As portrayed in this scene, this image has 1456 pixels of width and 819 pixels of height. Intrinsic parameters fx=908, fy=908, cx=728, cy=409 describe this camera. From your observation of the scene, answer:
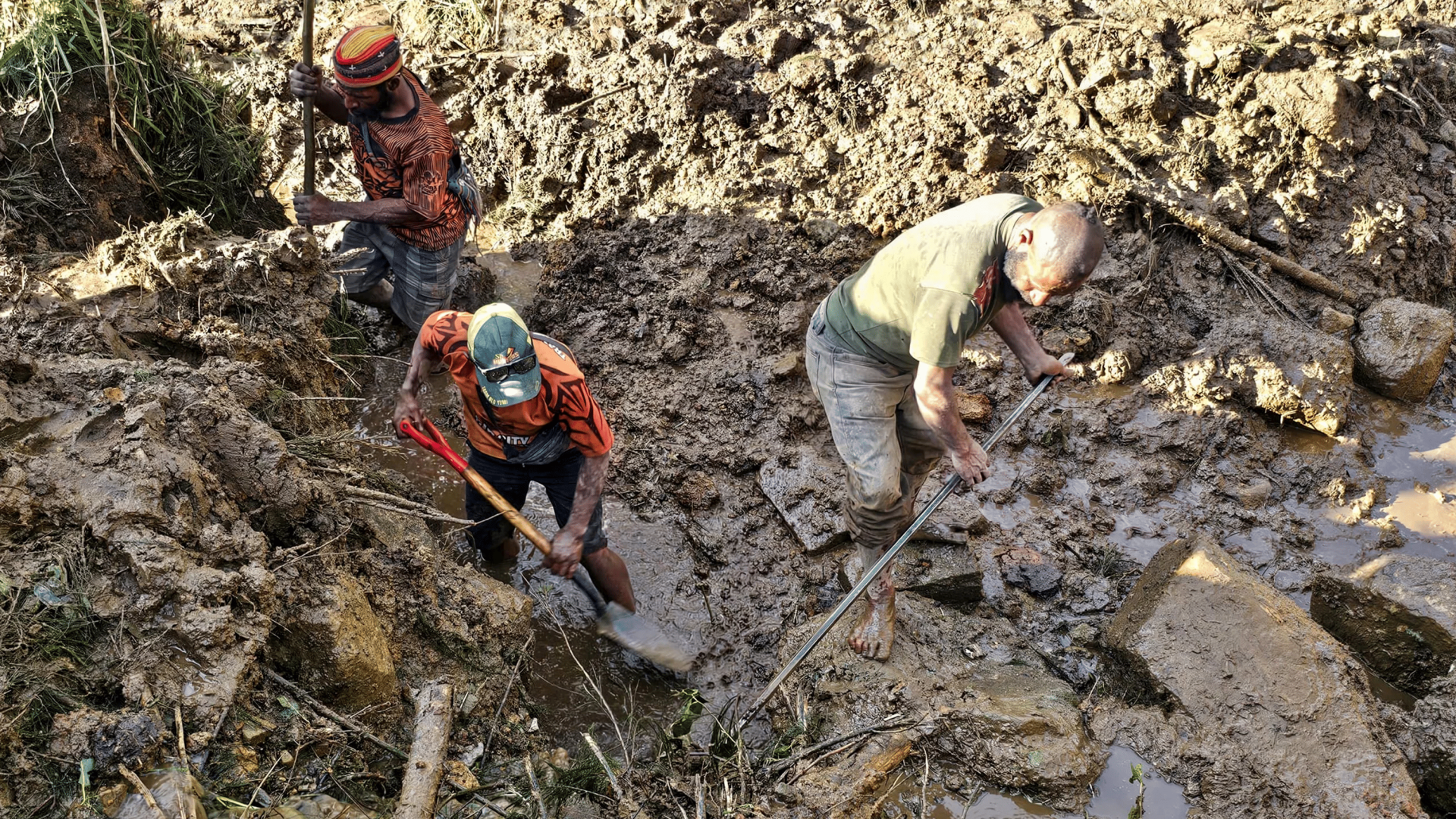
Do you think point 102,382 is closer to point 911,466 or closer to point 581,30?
point 911,466

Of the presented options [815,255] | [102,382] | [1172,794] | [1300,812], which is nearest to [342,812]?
[102,382]

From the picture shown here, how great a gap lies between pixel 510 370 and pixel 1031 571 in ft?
8.10

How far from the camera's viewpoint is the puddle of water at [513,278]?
554 cm

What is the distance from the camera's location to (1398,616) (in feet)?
11.6

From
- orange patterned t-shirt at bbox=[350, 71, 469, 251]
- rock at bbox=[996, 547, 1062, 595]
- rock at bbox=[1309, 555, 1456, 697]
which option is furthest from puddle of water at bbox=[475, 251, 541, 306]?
rock at bbox=[1309, 555, 1456, 697]

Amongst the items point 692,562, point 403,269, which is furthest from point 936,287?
point 403,269

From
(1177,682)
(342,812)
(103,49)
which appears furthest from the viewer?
(103,49)

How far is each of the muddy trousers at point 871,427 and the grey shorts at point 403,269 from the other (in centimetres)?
211

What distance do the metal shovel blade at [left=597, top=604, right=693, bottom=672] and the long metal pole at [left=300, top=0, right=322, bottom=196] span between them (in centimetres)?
247

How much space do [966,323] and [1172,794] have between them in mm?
1819

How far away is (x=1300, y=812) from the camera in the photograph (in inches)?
119

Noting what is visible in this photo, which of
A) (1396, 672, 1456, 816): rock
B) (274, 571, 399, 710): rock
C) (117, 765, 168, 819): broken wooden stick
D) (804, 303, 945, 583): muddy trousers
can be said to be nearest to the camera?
(117, 765, 168, 819): broken wooden stick

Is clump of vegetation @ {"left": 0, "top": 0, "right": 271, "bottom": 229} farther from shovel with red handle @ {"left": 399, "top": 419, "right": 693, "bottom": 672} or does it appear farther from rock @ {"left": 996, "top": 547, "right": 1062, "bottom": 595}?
rock @ {"left": 996, "top": 547, "right": 1062, "bottom": 595}

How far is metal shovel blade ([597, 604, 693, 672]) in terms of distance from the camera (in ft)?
12.3
